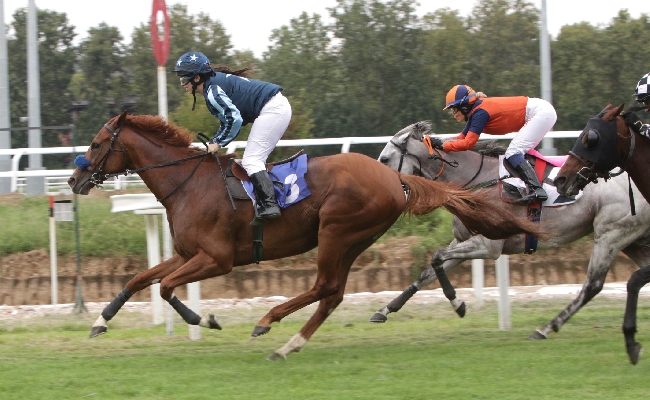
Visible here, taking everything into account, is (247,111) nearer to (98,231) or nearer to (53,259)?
(53,259)

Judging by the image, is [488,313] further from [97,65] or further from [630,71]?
[97,65]

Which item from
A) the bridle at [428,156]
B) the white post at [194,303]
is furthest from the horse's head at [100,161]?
the bridle at [428,156]

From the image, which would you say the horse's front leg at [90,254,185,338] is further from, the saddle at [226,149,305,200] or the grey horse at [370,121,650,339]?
the grey horse at [370,121,650,339]

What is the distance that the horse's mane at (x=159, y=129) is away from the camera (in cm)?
747

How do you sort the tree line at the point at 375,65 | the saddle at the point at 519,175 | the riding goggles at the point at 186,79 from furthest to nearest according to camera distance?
the tree line at the point at 375,65
the saddle at the point at 519,175
the riding goggles at the point at 186,79

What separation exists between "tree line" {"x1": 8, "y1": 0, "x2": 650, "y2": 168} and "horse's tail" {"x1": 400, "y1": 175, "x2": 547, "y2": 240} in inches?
562

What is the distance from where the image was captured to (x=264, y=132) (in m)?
7.24

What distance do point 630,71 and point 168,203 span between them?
22.1 metres

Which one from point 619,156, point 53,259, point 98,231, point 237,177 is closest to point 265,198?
point 237,177

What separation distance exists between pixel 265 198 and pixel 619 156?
2.69 m

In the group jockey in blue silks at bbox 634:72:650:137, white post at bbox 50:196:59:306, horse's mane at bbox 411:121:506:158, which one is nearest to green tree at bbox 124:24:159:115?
white post at bbox 50:196:59:306

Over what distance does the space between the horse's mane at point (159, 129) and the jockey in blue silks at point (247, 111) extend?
398 millimetres

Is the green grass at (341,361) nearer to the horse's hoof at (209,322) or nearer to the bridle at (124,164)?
the horse's hoof at (209,322)

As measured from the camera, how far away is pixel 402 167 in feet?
27.8
